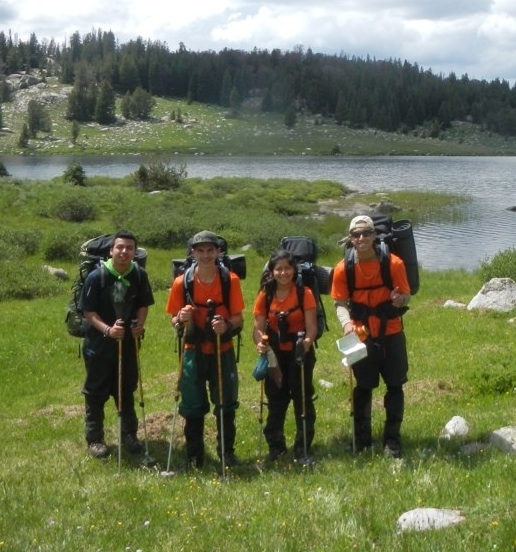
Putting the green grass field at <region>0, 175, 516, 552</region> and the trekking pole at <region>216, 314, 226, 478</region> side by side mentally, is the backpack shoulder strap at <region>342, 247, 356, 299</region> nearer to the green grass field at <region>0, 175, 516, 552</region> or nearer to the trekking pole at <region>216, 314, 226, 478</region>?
the trekking pole at <region>216, 314, 226, 478</region>

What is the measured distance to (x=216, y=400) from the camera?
884 cm

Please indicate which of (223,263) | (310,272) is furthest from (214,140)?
(310,272)

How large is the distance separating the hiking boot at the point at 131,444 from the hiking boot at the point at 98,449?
9.7 inches

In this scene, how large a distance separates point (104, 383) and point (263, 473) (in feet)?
7.67

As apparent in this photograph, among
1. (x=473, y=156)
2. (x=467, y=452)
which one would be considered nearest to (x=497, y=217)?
(x=467, y=452)

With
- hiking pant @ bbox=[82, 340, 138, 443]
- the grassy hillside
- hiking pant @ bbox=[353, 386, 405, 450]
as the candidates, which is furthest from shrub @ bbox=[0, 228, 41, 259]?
the grassy hillside

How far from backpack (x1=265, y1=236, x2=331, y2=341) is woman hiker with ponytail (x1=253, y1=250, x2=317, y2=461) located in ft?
0.27

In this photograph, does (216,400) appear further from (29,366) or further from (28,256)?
(28,256)

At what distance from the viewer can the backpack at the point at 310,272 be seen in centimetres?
881

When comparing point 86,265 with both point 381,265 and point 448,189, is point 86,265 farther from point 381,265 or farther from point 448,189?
point 448,189

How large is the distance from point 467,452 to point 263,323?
2528 mm

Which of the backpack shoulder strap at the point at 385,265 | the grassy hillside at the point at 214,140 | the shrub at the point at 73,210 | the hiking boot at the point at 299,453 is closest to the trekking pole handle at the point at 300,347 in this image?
the backpack shoulder strap at the point at 385,265

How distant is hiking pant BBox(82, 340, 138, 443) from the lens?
30.9 feet

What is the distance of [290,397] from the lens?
9.05 meters
